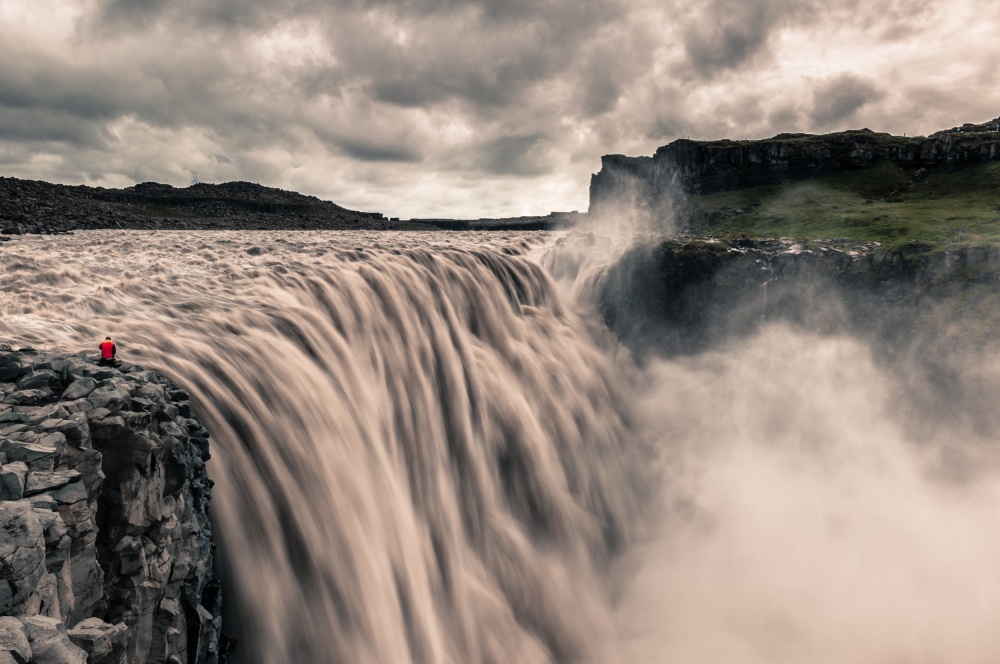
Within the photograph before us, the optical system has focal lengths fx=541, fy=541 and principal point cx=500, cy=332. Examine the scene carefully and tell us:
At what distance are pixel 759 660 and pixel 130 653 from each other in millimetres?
15235

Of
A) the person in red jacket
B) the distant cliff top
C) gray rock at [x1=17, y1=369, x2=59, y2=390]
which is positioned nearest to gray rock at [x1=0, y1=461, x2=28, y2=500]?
gray rock at [x1=17, y1=369, x2=59, y2=390]

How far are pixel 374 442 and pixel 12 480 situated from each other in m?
8.23

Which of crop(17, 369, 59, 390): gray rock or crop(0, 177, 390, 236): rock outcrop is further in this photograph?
crop(0, 177, 390, 236): rock outcrop

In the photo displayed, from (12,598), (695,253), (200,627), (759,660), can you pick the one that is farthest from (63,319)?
(695,253)

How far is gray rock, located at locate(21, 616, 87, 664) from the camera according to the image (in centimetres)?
416

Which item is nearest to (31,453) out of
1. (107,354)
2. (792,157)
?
(107,354)

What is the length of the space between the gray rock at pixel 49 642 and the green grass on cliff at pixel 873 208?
117 ft

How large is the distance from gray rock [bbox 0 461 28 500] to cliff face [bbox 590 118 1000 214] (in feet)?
218

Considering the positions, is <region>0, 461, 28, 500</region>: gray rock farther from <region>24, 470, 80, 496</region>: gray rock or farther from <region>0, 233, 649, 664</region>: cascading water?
<region>0, 233, 649, 664</region>: cascading water

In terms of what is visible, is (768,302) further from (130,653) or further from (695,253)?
(130,653)

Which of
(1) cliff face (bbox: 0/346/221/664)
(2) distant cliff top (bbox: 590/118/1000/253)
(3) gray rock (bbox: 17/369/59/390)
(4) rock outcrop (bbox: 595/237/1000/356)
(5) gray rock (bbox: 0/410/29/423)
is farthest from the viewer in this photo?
(2) distant cliff top (bbox: 590/118/1000/253)

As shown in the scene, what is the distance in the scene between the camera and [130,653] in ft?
19.4

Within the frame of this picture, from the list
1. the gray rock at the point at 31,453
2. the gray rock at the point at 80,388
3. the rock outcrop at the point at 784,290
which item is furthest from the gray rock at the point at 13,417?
the rock outcrop at the point at 784,290

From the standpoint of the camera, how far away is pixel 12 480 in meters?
4.99
